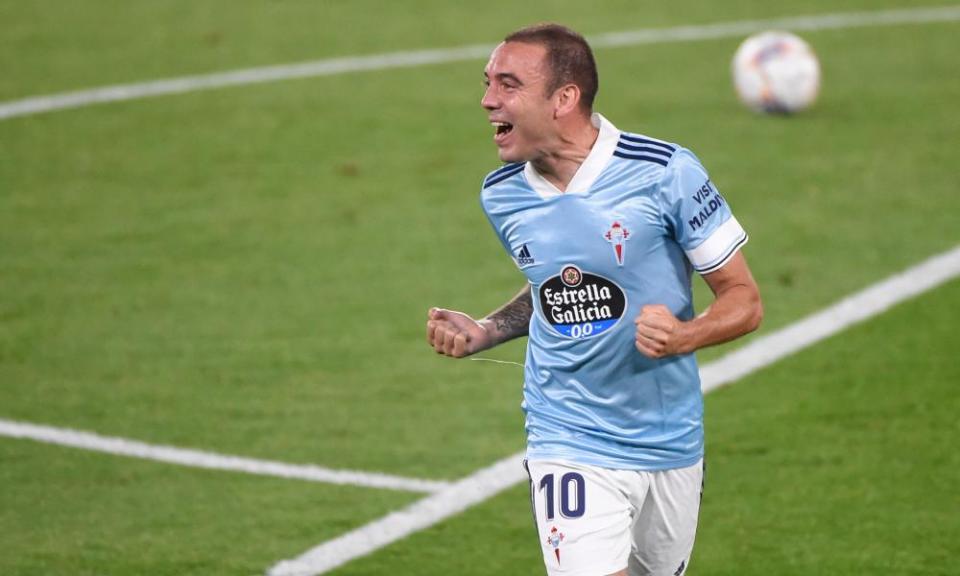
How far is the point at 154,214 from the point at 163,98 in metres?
2.85

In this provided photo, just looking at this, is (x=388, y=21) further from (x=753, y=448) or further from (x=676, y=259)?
(x=676, y=259)

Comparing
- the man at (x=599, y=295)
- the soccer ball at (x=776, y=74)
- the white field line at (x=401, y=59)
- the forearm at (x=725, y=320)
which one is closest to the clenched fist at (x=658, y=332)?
the forearm at (x=725, y=320)

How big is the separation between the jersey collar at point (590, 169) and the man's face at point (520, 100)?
13cm

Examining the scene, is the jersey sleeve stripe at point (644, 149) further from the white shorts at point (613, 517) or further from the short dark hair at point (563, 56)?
the white shorts at point (613, 517)

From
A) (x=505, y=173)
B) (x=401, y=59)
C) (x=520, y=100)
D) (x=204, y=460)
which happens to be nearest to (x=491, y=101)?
(x=520, y=100)

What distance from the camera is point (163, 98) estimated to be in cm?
1422

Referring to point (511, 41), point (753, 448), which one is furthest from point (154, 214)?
point (511, 41)

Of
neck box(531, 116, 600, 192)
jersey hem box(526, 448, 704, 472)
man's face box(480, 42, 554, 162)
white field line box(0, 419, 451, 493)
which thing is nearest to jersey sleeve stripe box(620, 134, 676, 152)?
neck box(531, 116, 600, 192)

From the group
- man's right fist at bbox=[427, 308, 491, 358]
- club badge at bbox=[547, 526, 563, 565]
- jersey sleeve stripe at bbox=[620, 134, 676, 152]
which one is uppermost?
jersey sleeve stripe at bbox=[620, 134, 676, 152]

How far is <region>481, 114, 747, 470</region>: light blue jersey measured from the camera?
5227 millimetres

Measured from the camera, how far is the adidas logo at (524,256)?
17.8 ft

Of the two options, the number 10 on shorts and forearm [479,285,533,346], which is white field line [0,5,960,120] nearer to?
forearm [479,285,533,346]

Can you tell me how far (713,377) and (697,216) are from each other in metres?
3.98

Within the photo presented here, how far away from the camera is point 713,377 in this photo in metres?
9.05
